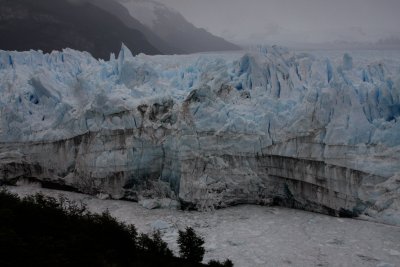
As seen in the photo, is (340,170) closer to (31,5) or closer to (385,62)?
(385,62)

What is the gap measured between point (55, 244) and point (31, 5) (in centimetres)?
3895

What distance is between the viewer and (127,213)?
478 inches

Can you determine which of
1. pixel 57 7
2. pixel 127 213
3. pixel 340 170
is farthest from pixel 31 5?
pixel 340 170

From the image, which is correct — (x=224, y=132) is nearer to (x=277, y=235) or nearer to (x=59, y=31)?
(x=277, y=235)

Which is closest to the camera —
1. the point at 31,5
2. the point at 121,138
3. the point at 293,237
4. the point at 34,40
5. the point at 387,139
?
the point at 293,237

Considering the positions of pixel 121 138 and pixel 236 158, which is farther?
pixel 121 138

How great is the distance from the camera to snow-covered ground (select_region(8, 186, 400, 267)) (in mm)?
8930

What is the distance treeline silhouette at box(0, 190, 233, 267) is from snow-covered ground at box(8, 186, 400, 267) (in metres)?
1.40

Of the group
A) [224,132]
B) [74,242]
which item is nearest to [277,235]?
[224,132]

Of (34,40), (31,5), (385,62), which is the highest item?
(31,5)

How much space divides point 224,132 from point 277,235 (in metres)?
3.83

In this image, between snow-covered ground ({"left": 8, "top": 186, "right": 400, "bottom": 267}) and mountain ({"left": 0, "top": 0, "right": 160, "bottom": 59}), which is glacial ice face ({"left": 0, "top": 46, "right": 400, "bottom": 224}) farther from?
mountain ({"left": 0, "top": 0, "right": 160, "bottom": 59})

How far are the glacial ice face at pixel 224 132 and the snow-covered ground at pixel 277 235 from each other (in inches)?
23.1

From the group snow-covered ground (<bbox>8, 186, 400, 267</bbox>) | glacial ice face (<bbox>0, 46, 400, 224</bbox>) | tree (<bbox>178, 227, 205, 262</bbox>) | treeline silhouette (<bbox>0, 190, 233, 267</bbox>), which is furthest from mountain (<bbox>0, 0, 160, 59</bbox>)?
tree (<bbox>178, 227, 205, 262</bbox>)
